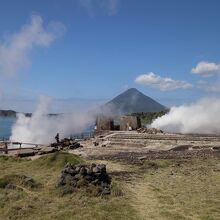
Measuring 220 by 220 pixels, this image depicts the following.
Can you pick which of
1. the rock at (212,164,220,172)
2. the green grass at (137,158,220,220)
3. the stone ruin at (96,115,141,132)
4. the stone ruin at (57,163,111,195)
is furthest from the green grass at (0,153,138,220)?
the stone ruin at (96,115,141,132)

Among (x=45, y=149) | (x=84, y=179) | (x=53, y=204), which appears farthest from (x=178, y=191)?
(x=45, y=149)

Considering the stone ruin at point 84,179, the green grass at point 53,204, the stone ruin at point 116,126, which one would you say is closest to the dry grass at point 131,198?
the green grass at point 53,204

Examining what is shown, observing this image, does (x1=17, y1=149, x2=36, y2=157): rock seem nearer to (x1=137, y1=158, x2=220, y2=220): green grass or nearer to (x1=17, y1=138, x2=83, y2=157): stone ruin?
(x1=17, y1=138, x2=83, y2=157): stone ruin

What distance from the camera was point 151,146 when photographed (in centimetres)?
3669

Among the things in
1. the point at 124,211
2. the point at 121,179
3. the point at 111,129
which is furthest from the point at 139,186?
the point at 111,129

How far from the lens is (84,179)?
18.2 meters

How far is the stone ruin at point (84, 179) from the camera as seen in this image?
17.8 meters

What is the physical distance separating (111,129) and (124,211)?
116 feet

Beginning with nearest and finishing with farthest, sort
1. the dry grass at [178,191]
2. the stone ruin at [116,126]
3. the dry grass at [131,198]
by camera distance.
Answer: the dry grass at [131,198]
the dry grass at [178,191]
the stone ruin at [116,126]

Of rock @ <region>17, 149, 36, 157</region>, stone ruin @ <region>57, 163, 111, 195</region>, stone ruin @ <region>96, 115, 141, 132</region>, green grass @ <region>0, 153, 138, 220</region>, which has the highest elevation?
stone ruin @ <region>96, 115, 141, 132</region>

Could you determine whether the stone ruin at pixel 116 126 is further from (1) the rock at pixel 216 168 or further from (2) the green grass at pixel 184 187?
(1) the rock at pixel 216 168

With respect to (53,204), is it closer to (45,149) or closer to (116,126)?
(45,149)

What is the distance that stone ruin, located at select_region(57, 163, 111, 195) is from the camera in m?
17.8

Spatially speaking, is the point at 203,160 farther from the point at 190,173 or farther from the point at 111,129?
the point at 111,129
